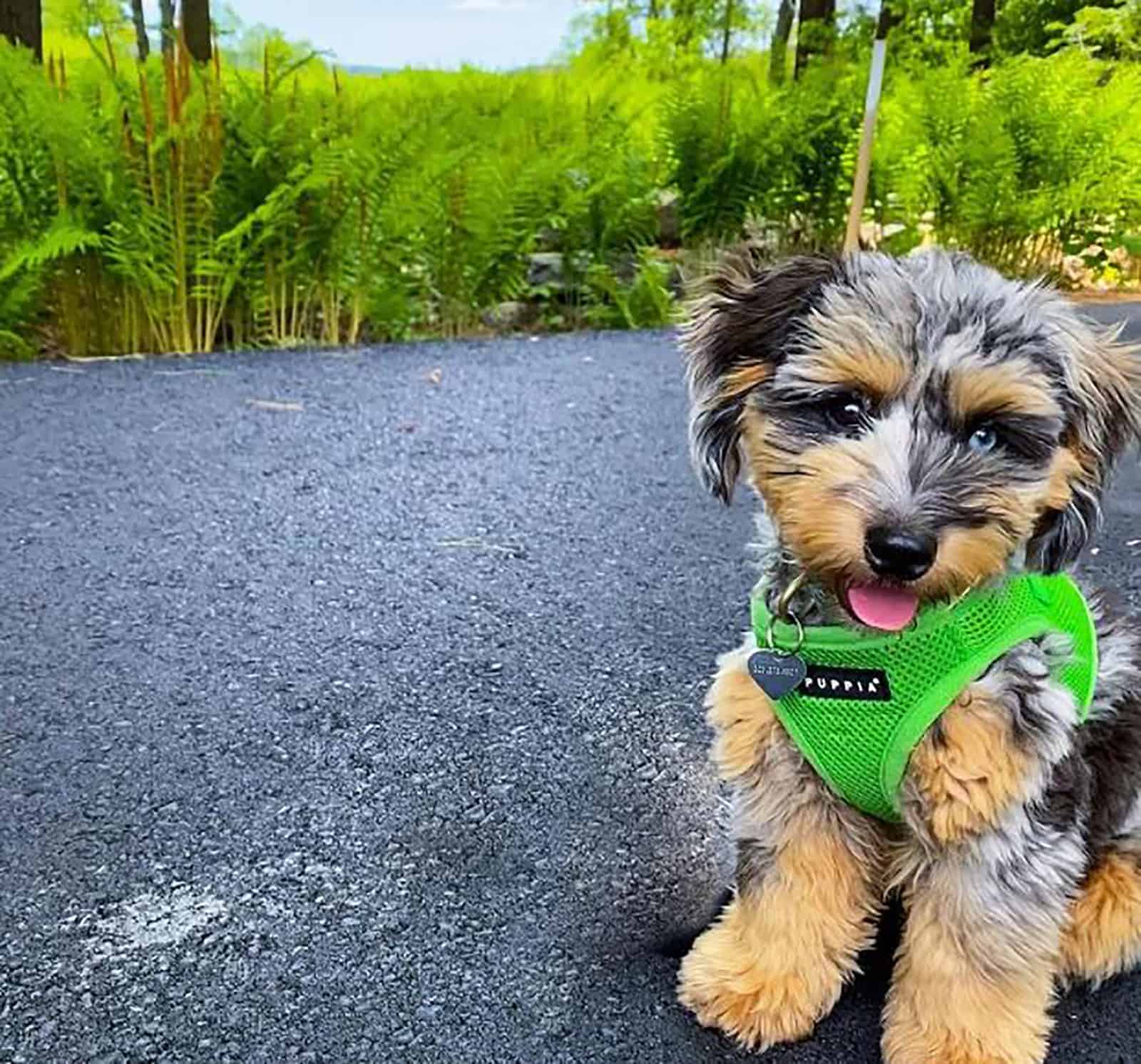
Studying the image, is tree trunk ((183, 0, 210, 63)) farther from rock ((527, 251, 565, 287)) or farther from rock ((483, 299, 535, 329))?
rock ((483, 299, 535, 329))

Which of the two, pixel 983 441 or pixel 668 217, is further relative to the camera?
pixel 668 217

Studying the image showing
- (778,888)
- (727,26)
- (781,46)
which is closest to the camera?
(778,888)

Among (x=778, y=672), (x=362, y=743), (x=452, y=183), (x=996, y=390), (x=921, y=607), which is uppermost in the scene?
(x=996, y=390)

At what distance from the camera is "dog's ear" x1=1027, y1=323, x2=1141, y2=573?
2416 millimetres

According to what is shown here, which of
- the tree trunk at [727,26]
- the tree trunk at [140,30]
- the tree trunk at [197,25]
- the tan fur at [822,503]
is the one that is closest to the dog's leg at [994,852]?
the tan fur at [822,503]

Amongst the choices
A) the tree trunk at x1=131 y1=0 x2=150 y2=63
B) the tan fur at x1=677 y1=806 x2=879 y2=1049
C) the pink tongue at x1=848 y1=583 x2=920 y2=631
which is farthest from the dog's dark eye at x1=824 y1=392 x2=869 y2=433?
the tree trunk at x1=131 y1=0 x2=150 y2=63

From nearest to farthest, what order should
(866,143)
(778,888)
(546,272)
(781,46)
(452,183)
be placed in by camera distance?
(778,888) < (452,183) < (866,143) < (546,272) < (781,46)

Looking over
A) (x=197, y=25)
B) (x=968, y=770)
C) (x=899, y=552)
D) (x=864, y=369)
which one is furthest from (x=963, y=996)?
(x=197, y=25)

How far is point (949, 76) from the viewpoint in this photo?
1127 cm

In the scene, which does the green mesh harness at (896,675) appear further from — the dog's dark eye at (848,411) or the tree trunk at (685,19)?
the tree trunk at (685,19)

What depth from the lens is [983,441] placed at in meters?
2.34

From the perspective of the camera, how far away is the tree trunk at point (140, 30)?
1060 centimetres

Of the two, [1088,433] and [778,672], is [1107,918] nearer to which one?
[778,672]

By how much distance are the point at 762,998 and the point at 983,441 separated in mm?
1296
